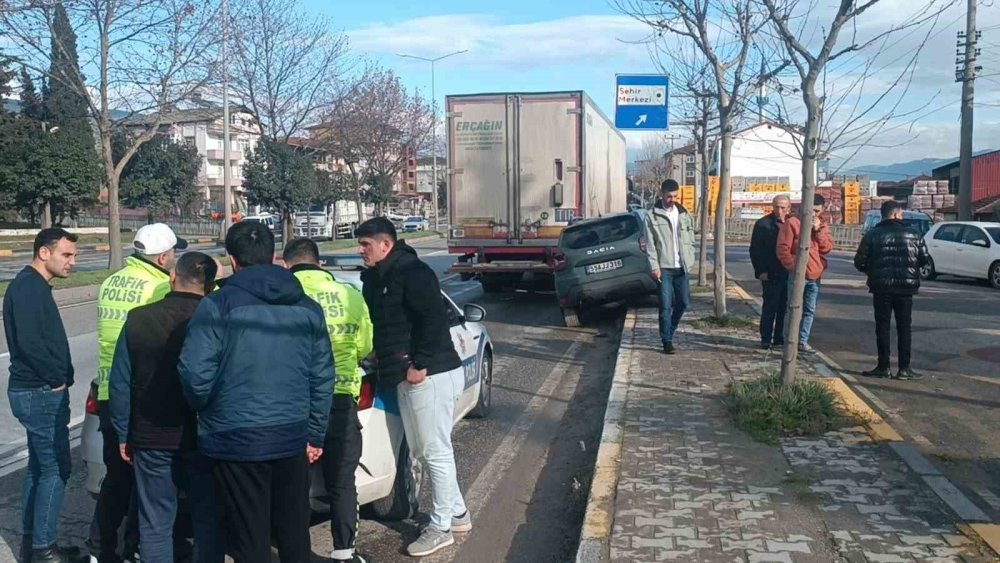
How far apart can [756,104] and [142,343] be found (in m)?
7.63

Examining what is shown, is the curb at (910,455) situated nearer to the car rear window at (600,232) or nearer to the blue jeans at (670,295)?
the blue jeans at (670,295)

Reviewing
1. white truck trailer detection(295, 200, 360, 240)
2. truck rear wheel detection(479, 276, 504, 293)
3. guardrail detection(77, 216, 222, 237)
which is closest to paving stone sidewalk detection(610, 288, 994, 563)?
truck rear wheel detection(479, 276, 504, 293)

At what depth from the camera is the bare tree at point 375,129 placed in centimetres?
3575

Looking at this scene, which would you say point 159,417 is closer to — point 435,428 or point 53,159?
point 435,428

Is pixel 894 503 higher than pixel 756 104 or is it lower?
lower

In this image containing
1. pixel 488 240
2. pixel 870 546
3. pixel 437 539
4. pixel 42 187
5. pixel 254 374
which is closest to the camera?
pixel 254 374

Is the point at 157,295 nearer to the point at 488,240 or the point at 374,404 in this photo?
the point at 374,404

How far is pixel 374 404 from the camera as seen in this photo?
505cm

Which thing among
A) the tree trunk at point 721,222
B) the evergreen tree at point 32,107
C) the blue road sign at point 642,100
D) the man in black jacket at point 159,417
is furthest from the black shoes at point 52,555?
the evergreen tree at point 32,107

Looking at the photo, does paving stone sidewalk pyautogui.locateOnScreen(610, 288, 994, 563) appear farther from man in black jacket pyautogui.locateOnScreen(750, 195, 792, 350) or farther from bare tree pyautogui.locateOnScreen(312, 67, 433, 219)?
bare tree pyautogui.locateOnScreen(312, 67, 433, 219)

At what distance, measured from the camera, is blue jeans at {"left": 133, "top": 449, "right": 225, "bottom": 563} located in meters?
4.05

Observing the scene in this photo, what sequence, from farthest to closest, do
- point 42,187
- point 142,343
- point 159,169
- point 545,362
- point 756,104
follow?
point 159,169 < point 42,187 < point 545,362 < point 756,104 < point 142,343

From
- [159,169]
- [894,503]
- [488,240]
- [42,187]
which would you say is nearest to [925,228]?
[488,240]

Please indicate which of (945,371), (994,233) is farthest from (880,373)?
(994,233)
